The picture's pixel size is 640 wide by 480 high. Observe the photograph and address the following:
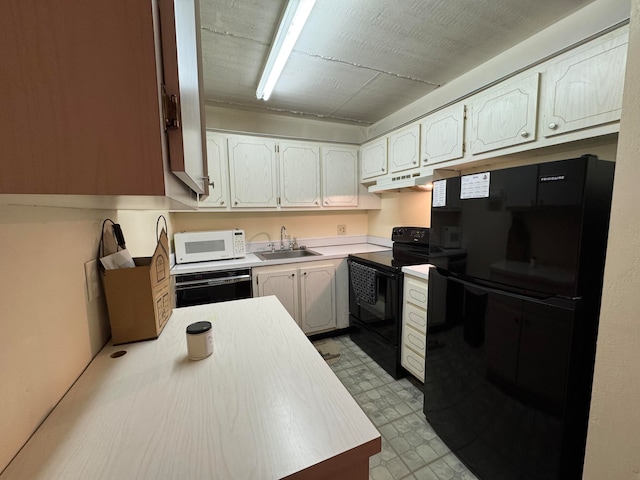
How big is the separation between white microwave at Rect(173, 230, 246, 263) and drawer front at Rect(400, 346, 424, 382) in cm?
170

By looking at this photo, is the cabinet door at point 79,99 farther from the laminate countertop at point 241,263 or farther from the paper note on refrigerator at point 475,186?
the laminate countertop at point 241,263

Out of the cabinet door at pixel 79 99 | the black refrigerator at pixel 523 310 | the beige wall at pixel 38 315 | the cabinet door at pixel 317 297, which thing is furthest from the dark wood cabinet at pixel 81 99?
the cabinet door at pixel 317 297

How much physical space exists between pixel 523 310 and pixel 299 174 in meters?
2.28

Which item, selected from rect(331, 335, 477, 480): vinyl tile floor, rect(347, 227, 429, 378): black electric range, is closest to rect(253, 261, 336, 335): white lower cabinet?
rect(347, 227, 429, 378): black electric range

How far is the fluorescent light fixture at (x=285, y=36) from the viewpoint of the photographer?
1.29m

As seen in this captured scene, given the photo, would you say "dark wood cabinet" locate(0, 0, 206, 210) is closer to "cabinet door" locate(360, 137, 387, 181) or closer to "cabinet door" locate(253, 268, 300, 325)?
"cabinet door" locate(253, 268, 300, 325)

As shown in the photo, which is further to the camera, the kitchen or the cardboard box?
the cardboard box

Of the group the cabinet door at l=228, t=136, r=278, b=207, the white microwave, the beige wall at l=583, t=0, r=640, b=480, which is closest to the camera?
the beige wall at l=583, t=0, r=640, b=480

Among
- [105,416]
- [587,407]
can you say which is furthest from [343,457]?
[587,407]

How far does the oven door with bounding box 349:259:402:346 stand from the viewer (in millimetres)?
2064

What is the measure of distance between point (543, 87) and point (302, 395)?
6.15ft

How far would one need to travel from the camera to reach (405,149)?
2.33 meters

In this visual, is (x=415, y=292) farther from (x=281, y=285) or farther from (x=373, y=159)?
(x=373, y=159)

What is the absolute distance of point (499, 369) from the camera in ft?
3.84
